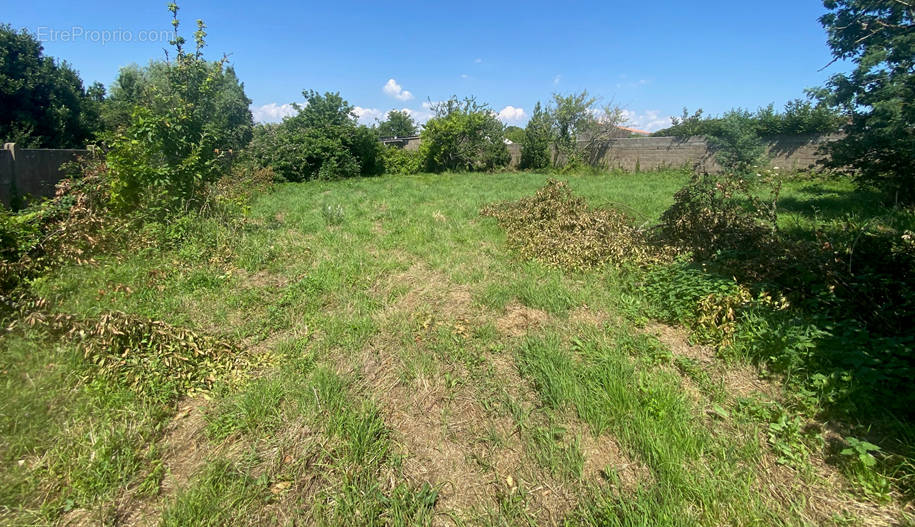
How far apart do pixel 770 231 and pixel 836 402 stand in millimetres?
2473

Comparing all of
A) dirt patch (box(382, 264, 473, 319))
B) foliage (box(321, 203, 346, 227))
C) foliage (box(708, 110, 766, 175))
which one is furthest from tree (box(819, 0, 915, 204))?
foliage (box(321, 203, 346, 227))

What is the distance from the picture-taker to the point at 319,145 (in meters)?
14.0

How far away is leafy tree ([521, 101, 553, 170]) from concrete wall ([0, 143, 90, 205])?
14.9 m

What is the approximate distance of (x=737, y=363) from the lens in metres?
2.61

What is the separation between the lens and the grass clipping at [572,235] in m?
4.41

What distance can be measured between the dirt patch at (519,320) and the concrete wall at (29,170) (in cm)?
635

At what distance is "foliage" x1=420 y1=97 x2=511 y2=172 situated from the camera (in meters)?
16.9

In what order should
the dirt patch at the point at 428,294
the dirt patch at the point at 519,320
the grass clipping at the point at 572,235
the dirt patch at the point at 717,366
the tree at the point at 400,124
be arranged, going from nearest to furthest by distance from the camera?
the dirt patch at the point at 717,366 < the dirt patch at the point at 519,320 < the dirt patch at the point at 428,294 < the grass clipping at the point at 572,235 < the tree at the point at 400,124

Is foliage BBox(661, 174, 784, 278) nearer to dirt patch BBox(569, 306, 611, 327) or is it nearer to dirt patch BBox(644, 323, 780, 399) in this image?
dirt patch BBox(644, 323, 780, 399)

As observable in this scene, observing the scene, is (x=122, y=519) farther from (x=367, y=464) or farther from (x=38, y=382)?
(x=38, y=382)

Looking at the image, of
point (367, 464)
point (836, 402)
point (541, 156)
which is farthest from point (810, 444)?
point (541, 156)

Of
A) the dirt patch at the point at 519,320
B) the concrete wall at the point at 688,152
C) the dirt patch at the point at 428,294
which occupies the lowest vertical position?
the dirt patch at the point at 519,320

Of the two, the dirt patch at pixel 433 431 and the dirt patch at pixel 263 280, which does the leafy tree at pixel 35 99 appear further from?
the dirt patch at pixel 433 431

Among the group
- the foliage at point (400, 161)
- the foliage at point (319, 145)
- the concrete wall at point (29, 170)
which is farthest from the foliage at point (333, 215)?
the foliage at point (400, 161)
